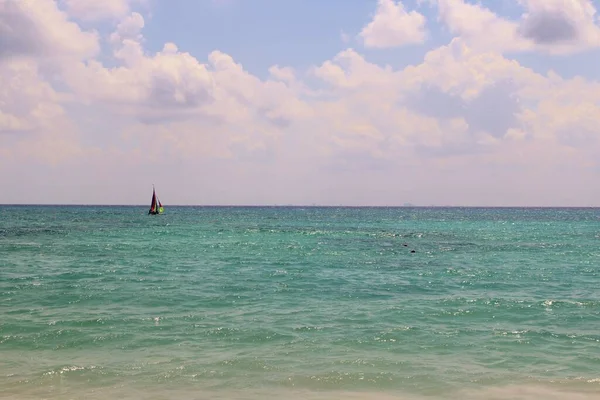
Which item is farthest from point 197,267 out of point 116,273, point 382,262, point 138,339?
point 138,339

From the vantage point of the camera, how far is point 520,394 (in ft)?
39.8

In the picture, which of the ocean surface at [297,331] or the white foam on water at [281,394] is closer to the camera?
the white foam on water at [281,394]

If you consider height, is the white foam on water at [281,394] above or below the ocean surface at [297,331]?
below

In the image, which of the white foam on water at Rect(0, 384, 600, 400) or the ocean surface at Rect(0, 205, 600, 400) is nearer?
the white foam on water at Rect(0, 384, 600, 400)

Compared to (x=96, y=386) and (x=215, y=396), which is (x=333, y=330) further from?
(x=96, y=386)

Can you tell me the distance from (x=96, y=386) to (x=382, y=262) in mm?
26923

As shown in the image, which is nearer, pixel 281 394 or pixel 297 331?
pixel 281 394

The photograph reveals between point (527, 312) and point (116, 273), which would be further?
point (116, 273)

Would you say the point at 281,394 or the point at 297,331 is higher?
the point at 297,331

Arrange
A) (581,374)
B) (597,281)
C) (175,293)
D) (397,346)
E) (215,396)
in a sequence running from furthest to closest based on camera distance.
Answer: (597,281)
(175,293)
(397,346)
(581,374)
(215,396)

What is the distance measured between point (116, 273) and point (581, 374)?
23.8 meters

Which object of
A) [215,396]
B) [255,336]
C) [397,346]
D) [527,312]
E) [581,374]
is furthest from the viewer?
[527,312]

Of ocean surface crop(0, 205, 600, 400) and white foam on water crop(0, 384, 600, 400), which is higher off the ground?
ocean surface crop(0, 205, 600, 400)

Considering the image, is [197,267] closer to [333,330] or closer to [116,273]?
[116,273]
